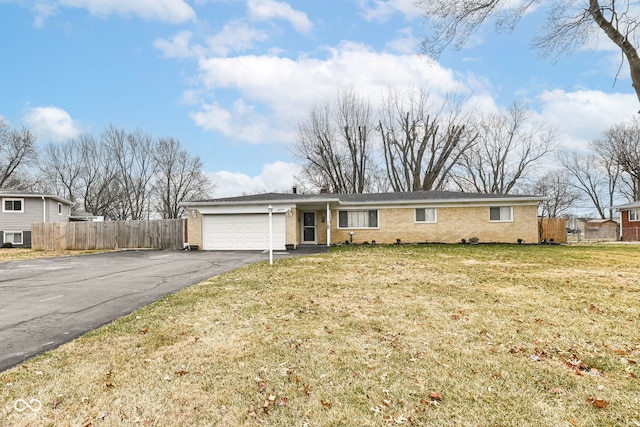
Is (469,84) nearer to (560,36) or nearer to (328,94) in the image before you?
(328,94)

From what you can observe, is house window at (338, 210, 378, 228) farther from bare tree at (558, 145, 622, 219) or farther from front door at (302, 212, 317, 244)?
bare tree at (558, 145, 622, 219)

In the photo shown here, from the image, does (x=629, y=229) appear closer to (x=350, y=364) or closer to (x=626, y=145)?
(x=626, y=145)

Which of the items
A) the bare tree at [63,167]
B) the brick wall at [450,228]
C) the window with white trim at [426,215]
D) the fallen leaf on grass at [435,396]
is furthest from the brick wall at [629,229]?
the bare tree at [63,167]

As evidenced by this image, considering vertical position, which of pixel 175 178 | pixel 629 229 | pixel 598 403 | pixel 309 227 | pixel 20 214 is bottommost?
pixel 598 403

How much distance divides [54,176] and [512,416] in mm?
46845

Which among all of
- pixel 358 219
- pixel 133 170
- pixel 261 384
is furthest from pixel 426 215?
pixel 133 170

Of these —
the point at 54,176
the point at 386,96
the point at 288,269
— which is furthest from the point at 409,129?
the point at 54,176

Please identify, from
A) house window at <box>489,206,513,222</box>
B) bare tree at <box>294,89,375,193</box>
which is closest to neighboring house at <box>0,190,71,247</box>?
bare tree at <box>294,89,375,193</box>

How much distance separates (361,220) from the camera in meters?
20.6

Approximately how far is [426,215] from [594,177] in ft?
121

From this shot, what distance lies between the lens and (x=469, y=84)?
31.2 m

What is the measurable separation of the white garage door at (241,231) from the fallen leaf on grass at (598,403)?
53.0 ft

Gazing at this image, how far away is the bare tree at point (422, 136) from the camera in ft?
109

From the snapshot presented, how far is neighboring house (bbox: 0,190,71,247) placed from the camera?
79.0 ft
